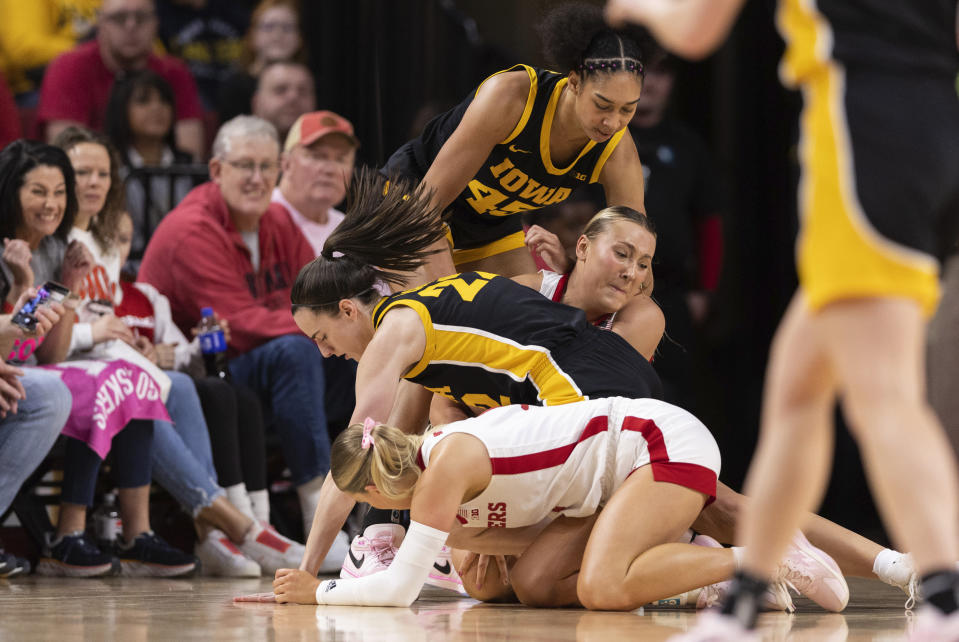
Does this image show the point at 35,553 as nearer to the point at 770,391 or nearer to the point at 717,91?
the point at 770,391

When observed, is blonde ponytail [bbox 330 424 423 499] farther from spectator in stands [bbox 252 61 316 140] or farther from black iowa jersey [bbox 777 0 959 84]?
spectator in stands [bbox 252 61 316 140]

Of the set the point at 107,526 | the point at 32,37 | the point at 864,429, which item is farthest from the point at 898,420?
the point at 32,37

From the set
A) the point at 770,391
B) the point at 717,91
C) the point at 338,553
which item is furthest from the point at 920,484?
the point at 717,91

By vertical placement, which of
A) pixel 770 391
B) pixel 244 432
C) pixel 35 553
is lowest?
pixel 35 553

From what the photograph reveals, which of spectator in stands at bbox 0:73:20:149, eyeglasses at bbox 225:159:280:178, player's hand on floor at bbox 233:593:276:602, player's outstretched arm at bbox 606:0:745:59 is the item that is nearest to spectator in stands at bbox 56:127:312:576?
eyeglasses at bbox 225:159:280:178

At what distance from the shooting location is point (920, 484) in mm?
1447

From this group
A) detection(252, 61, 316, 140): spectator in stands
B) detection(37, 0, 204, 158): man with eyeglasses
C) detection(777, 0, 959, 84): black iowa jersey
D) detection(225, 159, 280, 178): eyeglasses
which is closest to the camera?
detection(777, 0, 959, 84): black iowa jersey

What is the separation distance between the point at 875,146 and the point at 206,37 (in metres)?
4.78

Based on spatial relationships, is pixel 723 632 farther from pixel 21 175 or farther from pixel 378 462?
pixel 21 175

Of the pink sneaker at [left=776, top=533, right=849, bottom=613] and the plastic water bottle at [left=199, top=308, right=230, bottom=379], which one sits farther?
the plastic water bottle at [left=199, top=308, right=230, bottom=379]

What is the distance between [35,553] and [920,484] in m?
3.25

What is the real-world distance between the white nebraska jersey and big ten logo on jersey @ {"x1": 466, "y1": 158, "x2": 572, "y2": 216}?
0.73 metres

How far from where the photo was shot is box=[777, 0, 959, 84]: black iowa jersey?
155cm

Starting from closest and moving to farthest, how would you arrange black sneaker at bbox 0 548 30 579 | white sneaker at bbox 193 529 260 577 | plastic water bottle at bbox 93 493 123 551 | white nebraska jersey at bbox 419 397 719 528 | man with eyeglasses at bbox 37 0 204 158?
1. white nebraska jersey at bbox 419 397 719 528
2. black sneaker at bbox 0 548 30 579
3. white sneaker at bbox 193 529 260 577
4. plastic water bottle at bbox 93 493 123 551
5. man with eyeglasses at bbox 37 0 204 158
